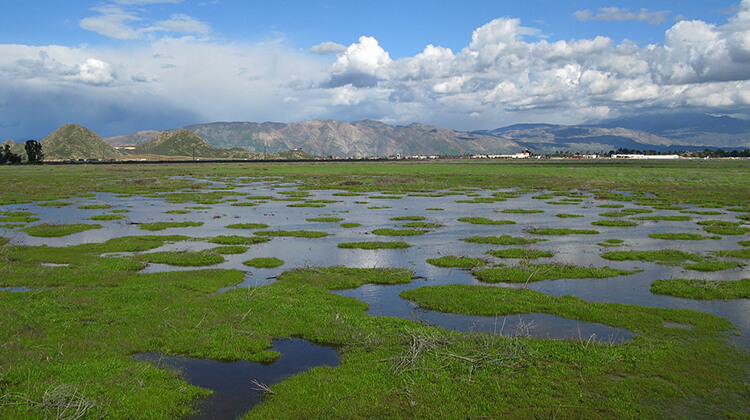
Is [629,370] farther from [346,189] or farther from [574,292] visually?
[346,189]

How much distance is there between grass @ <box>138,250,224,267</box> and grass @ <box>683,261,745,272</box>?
93.0ft

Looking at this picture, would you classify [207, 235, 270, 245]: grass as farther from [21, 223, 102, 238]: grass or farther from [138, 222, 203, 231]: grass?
[21, 223, 102, 238]: grass

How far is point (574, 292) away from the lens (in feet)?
80.9

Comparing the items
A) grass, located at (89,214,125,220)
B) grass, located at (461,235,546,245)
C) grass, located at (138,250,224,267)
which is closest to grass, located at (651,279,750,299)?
grass, located at (461,235,546,245)

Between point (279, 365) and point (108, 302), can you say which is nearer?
point (279, 365)

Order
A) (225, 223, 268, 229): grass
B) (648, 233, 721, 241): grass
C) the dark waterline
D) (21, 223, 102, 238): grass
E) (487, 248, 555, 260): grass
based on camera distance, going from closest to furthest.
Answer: the dark waterline, (487, 248, 555, 260): grass, (648, 233, 721, 241): grass, (21, 223, 102, 238): grass, (225, 223, 268, 229): grass

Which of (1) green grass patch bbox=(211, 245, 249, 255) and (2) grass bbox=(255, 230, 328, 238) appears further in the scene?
(2) grass bbox=(255, 230, 328, 238)

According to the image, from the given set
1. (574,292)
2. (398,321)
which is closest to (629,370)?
(398,321)

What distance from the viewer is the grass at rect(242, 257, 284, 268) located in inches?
1174

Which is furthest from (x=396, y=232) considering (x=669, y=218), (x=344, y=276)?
(x=669, y=218)

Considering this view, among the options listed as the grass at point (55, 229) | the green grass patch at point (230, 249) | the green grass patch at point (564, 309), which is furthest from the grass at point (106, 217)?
the green grass patch at point (564, 309)

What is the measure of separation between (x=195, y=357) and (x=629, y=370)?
13967 mm

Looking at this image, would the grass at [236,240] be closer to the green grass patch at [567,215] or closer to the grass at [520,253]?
the grass at [520,253]

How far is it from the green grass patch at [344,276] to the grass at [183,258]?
6.03 m
